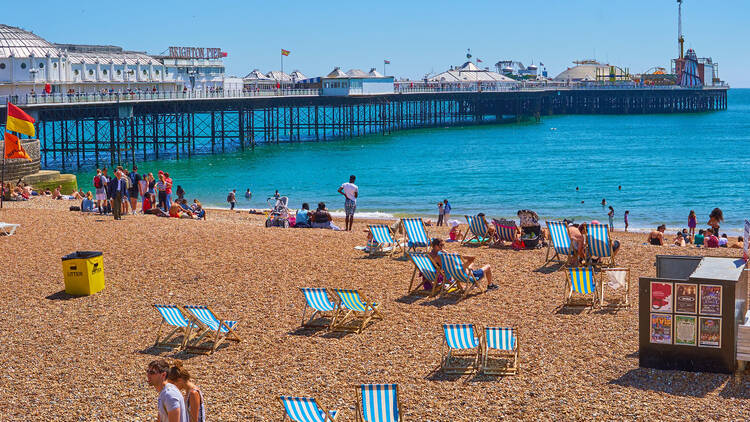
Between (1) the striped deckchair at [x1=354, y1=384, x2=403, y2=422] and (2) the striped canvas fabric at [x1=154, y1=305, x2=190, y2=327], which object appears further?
(2) the striped canvas fabric at [x1=154, y1=305, x2=190, y2=327]

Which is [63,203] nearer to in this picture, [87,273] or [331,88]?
[87,273]

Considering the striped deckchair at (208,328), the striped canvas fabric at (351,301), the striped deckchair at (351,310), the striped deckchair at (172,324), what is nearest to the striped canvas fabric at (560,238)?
the striped deckchair at (351,310)

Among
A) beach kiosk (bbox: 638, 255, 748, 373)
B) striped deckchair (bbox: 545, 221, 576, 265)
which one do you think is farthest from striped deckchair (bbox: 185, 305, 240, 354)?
striped deckchair (bbox: 545, 221, 576, 265)

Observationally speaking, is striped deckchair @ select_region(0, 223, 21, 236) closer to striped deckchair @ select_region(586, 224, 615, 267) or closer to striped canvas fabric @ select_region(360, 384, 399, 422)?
striped deckchair @ select_region(586, 224, 615, 267)

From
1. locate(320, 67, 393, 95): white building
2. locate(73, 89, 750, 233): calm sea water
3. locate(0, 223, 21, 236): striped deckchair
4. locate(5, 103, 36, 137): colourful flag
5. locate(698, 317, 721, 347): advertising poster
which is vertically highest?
locate(320, 67, 393, 95): white building

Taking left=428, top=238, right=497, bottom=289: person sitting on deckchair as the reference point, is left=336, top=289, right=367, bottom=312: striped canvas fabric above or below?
below

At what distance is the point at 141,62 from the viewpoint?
198 feet

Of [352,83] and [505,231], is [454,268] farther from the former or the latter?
[352,83]

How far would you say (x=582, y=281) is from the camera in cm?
962

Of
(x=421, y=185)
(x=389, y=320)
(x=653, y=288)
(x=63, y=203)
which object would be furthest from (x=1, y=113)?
(x=653, y=288)

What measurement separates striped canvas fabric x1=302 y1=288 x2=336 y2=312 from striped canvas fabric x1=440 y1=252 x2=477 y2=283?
1556 millimetres

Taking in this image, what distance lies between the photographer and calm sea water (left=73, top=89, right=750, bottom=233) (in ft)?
104

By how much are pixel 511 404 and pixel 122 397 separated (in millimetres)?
2982

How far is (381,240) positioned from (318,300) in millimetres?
3263
